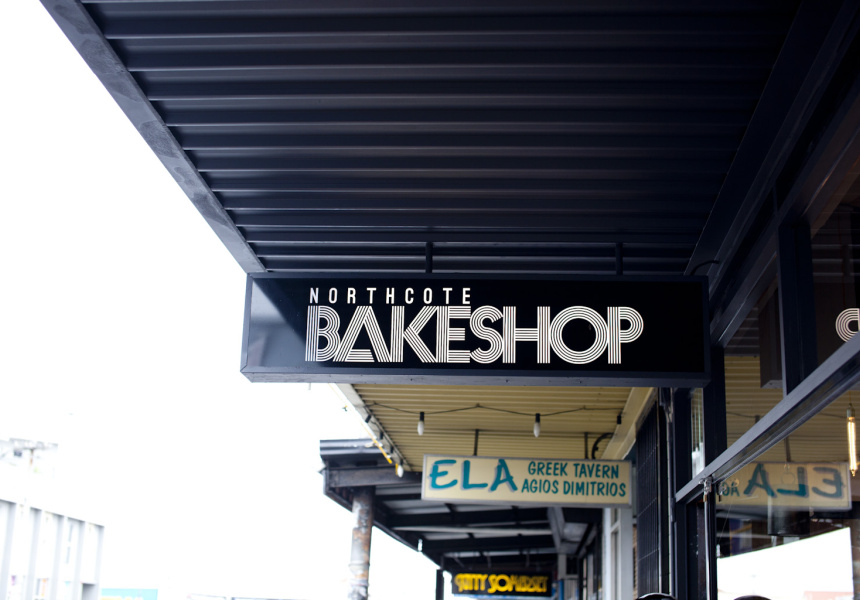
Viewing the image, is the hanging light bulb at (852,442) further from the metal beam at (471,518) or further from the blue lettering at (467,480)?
the metal beam at (471,518)

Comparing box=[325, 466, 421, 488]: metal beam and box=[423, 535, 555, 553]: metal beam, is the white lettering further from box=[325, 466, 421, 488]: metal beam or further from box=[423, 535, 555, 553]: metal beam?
box=[423, 535, 555, 553]: metal beam

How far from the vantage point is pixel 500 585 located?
20.5 metres

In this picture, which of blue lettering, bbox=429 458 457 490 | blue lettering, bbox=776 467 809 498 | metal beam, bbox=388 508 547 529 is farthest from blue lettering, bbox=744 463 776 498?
metal beam, bbox=388 508 547 529

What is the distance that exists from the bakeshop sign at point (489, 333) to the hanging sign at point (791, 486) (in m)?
0.50

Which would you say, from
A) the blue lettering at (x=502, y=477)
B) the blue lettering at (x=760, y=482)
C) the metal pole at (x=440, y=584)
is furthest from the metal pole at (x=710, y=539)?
the metal pole at (x=440, y=584)

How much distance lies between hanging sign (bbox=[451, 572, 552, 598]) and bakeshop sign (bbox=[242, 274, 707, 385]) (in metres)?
17.4

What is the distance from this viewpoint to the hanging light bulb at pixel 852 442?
2.80 meters

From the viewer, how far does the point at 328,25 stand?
317 cm

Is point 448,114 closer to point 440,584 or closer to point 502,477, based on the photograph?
point 502,477

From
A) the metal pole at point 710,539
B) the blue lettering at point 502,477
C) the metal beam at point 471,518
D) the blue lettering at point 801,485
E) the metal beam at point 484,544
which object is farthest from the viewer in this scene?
the metal beam at point 484,544

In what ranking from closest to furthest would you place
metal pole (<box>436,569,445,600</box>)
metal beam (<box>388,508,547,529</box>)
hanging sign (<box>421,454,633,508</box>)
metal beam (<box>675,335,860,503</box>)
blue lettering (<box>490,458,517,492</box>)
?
metal beam (<box>675,335,860,503</box>) < hanging sign (<box>421,454,633,508</box>) < blue lettering (<box>490,458,517,492</box>) < metal beam (<box>388,508,547,529</box>) < metal pole (<box>436,569,445,600</box>)

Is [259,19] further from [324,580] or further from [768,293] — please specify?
[324,580]

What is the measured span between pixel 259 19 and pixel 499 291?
1630 mm

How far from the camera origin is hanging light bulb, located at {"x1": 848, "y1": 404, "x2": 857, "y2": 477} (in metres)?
2.80
